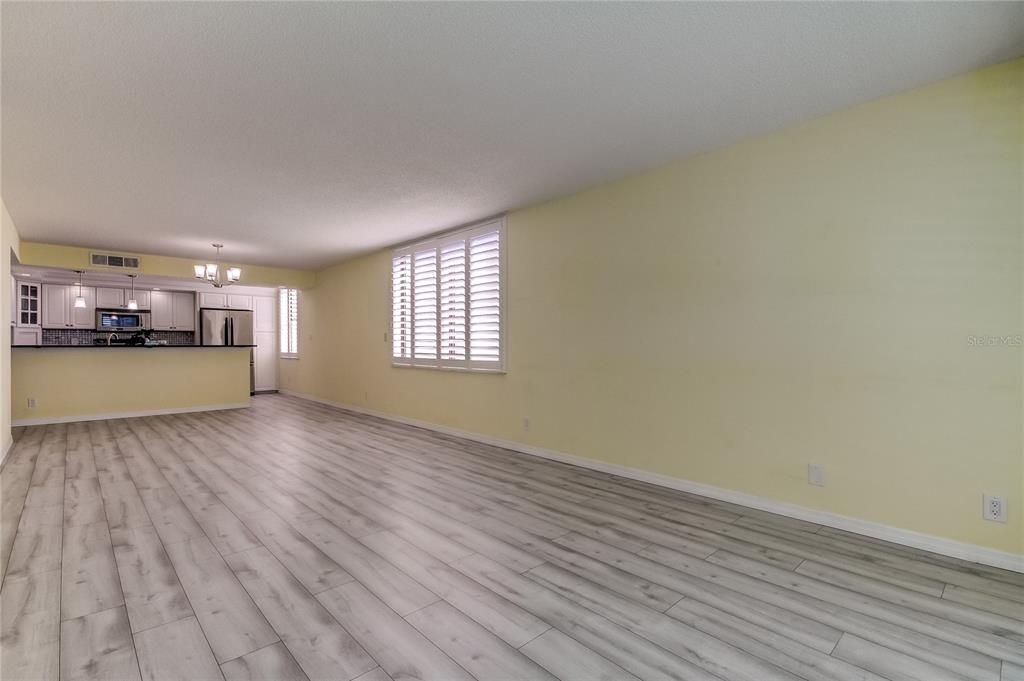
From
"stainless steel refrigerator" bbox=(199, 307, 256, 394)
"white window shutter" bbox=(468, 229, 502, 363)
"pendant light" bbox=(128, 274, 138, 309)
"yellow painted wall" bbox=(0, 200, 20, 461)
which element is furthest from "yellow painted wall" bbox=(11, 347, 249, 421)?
"white window shutter" bbox=(468, 229, 502, 363)

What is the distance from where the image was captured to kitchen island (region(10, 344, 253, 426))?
630 cm

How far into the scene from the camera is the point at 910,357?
266 cm

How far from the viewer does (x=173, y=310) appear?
364 inches

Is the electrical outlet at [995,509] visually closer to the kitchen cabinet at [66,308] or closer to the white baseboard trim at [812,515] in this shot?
the white baseboard trim at [812,515]

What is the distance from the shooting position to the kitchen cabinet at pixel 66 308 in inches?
314

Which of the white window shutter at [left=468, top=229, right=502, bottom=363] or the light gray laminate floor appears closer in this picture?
the light gray laminate floor

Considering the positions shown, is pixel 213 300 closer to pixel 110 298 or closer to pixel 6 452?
pixel 110 298

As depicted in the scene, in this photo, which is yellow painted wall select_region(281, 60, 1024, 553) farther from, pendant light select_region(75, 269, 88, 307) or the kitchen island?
pendant light select_region(75, 269, 88, 307)

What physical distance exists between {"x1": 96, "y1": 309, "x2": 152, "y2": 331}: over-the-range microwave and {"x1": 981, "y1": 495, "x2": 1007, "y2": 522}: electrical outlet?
11607mm

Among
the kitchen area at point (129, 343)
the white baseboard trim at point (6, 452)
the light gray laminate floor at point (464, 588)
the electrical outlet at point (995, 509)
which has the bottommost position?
the light gray laminate floor at point (464, 588)

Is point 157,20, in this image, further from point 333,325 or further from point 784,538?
point 333,325

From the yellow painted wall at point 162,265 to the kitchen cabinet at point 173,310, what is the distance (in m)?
2.52

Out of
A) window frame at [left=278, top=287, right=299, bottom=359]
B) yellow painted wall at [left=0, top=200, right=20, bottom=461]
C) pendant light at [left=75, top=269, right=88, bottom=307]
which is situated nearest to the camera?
yellow painted wall at [left=0, top=200, right=20, bottom=461]

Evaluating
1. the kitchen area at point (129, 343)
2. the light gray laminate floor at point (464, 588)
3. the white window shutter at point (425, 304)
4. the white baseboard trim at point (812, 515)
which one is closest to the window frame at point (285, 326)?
the kitchen area at point (129, 343)
